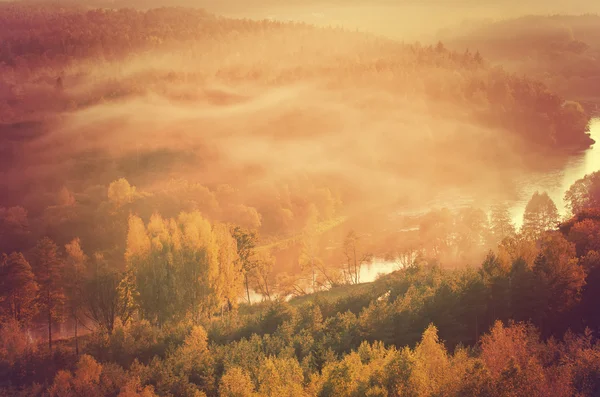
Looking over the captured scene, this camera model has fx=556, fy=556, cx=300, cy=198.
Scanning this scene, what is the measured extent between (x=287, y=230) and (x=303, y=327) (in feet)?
156

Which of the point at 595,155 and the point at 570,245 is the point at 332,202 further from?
the point at 595,155

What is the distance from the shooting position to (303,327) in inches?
1731

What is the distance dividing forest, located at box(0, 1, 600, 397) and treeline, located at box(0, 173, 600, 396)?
199mm

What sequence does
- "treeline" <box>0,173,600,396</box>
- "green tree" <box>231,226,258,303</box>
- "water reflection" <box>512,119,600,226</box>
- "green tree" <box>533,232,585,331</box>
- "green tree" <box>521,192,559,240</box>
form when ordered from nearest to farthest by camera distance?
"treeline" <box>0,173,600,396</box> → "green tree" <box>533,232,585,331</box> → "green tree" <box>231,226,258,303</box> → "green tree" <box>521,192,559,240</box> → "water reflection" <box>512,119,600,226</box>

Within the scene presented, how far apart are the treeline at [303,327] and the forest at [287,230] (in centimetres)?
20

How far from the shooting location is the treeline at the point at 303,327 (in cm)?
2959

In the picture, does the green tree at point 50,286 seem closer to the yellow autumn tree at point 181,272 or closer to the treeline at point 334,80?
the yellow autumn tree at point 181,272

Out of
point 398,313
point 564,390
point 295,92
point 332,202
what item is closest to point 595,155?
point 332,202

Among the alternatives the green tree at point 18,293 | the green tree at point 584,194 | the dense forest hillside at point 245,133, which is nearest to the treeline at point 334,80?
the dense forest hillside at point 245,133

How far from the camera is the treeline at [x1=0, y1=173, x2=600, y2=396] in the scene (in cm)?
2959

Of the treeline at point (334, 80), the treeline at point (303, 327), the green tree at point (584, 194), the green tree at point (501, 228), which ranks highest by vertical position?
the treeline at point (334, 80)

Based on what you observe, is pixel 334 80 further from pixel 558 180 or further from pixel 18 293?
pixel 18 293

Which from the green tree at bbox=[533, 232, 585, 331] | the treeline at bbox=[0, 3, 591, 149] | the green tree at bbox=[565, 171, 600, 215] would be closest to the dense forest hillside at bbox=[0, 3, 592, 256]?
the treeline at bbox=[0, 3, 591, 149]

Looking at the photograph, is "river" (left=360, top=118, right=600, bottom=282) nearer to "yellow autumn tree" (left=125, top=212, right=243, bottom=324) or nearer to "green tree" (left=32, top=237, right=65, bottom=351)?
"yellow autumn tree" (left=125, top=212, right=243, bottom=324)
